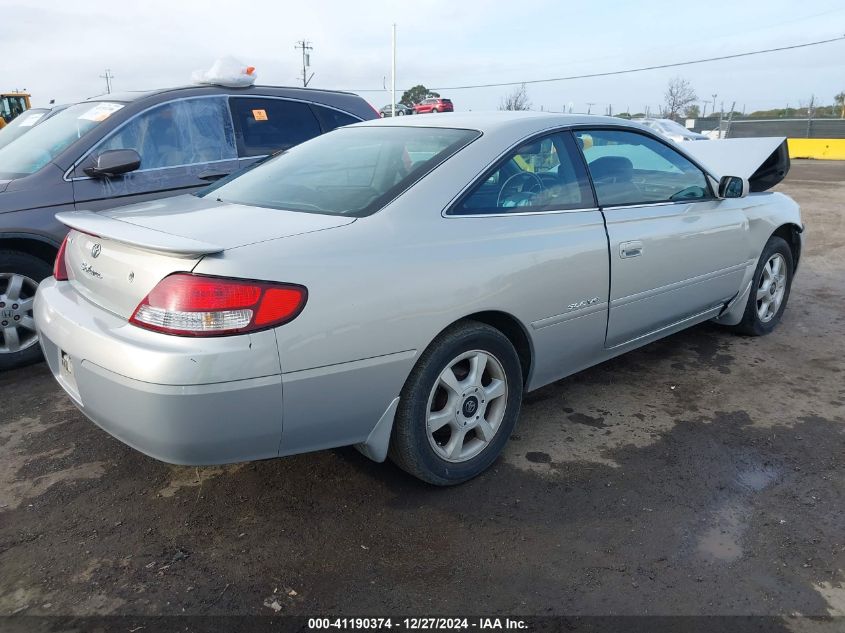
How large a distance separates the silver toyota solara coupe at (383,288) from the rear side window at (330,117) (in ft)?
6.56

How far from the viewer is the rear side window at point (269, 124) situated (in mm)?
5031

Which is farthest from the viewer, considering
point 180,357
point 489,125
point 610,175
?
point 610,175

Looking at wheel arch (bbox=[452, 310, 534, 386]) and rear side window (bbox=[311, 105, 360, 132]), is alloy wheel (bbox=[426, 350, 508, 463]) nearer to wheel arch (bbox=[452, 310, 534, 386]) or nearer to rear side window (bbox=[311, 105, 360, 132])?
Result: wheel arch (bbox=[452, 310, 534, 386])

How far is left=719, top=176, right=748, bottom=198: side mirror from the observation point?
4059 millimetres

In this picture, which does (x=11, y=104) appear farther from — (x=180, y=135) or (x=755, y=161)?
(x=755, y=161)

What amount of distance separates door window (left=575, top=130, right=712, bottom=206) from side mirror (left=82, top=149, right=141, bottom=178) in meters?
2.76

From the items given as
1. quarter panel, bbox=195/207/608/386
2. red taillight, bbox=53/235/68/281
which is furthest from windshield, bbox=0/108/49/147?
quarter panel, bbox=195/207/608/386

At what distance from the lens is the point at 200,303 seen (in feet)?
6.97

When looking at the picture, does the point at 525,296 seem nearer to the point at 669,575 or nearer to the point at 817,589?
the point at 669,575

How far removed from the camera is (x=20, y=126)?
539 centimetres

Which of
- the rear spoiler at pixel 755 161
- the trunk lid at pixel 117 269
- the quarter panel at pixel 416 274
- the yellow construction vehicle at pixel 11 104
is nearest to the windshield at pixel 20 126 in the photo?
the trunk lid at pixel 117 269

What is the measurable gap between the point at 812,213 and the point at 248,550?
11.1m

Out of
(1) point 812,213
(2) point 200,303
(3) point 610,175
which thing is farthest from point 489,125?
(1) point 812,213

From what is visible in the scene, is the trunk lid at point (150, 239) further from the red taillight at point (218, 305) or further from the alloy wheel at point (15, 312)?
the alloy wheel at point (15, 312)
